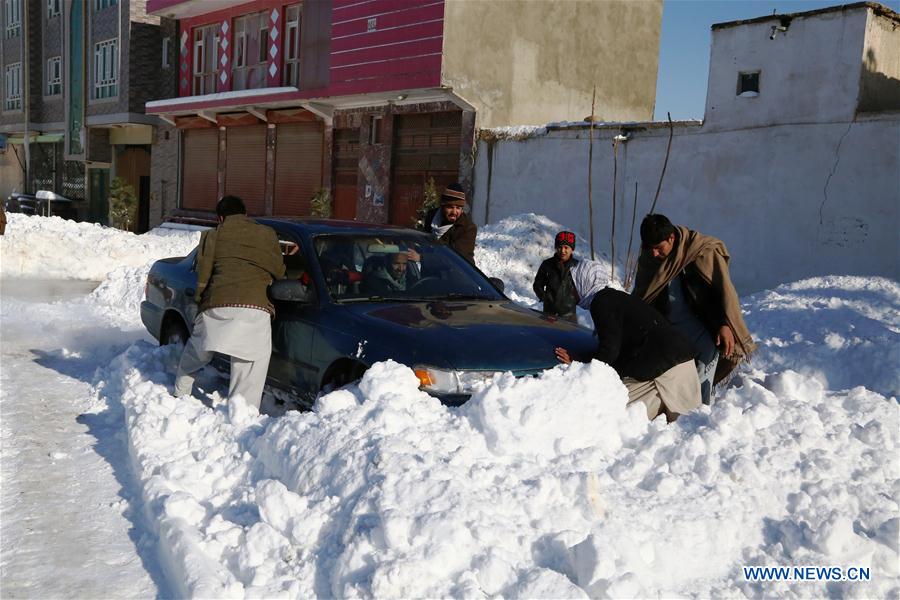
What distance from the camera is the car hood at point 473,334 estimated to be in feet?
15.3

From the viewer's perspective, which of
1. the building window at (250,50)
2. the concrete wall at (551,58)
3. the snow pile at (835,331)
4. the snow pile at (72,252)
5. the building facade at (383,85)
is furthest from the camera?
the building window at (250,50)

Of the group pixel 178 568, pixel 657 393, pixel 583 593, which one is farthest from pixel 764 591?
pixel 178 568

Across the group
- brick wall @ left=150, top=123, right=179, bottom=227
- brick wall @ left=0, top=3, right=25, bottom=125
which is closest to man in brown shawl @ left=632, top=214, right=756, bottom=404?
brick wall @ left=150, top=123, right=179, bottom=227

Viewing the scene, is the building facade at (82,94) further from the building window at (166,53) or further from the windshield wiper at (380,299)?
the windshield wiper at (380,299)

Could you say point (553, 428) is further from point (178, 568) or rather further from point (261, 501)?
point (178, 568)

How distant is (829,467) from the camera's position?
414 cm

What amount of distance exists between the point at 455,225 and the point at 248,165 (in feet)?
60.6

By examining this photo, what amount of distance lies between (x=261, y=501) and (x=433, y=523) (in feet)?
3.05

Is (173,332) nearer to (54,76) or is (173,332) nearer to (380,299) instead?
(380,299)

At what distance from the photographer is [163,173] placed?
2866 centimetres

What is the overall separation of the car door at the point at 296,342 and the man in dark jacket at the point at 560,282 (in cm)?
207

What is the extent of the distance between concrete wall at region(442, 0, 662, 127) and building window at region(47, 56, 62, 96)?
77.9 feet

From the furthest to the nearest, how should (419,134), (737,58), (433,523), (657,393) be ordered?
(419,134)
(737,58)
(657,393)
(433,523)

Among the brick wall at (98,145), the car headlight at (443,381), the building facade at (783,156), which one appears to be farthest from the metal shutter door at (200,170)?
the car headlight at (443,381)
